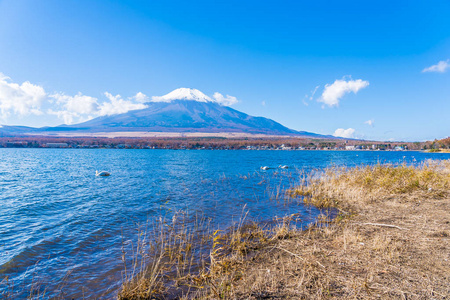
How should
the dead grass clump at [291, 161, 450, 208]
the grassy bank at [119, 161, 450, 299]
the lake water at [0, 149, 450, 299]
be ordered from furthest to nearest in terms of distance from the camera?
the dead grass clump at [291, 161, 450, 208] < the lake water at [0, 149, 450, 299] < the grassy bank at [119, 161, 450, 299]

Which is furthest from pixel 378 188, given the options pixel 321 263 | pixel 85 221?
pixel 85 221

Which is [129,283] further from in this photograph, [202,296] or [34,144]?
[34,144]

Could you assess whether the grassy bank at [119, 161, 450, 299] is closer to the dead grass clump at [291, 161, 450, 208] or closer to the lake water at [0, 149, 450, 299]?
the lake water at [0, 149, 450, 299]

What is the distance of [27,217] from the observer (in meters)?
12.4

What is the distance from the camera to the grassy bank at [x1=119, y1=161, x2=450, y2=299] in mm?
4637

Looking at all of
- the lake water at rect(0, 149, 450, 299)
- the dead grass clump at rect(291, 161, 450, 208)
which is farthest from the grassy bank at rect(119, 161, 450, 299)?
the dead grass clump at rect(291, 161, 450, 208)

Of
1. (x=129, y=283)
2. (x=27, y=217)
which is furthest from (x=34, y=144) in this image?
(x=129, y=283)

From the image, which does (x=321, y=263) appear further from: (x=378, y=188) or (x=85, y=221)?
(x=85, y=221)

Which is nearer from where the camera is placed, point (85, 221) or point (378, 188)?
point (85, 221)

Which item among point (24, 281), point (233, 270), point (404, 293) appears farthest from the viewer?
point (24, 281)

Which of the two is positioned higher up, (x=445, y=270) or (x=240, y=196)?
(x=445, y=270)

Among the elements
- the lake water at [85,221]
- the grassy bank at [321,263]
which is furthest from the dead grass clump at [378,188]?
the grassy bank at [321,263]

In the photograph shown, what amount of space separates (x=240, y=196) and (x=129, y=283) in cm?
1247

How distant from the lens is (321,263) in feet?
19.2
